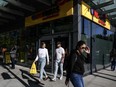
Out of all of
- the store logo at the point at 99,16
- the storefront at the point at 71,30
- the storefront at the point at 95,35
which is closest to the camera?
the storefront at the point at 71,30

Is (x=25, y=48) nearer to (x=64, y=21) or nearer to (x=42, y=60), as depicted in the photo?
(x=64, y=21)

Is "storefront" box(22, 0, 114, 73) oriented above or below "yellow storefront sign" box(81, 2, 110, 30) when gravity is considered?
below

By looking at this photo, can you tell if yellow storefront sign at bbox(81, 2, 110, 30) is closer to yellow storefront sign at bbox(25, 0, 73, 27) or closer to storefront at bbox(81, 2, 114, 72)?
storefront at bbox(81, 2, 114, 72)

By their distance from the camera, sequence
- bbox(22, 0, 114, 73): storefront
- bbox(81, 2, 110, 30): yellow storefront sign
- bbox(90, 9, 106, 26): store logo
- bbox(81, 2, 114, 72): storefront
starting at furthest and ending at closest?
bbox(90, 9, 106, 26): store logo < bbox(81, 2, 114, 72): storefront < bbox(81, 2, 110, 30): yellow storefront sign < bbox(22, 0, 114, 73): storefront

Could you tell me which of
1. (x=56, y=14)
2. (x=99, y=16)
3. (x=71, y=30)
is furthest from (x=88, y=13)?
(x=99, y=16)

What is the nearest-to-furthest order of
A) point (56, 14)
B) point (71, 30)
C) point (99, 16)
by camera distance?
1. point (71, 30)
2. point (56, 14)
3. point (99, 16)

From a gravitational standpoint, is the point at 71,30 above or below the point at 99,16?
below

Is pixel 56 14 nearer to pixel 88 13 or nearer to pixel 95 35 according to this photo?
pixel 88 13

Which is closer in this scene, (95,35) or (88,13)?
(88,13)

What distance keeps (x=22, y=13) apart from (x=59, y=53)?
6326 mm

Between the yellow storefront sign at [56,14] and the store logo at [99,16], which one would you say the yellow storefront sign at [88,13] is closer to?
the store logo at [99,16]

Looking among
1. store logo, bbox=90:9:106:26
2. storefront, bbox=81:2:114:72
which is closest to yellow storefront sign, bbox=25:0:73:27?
storefront, bbox=81:2:114:72

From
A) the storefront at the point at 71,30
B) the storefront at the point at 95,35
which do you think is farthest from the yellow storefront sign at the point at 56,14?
the storefront at the point at 95,35

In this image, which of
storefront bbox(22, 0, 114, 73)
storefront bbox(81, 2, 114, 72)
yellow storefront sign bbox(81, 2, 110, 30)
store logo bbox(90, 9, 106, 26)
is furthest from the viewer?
store logo bbox(90, 9, 106, 26)
